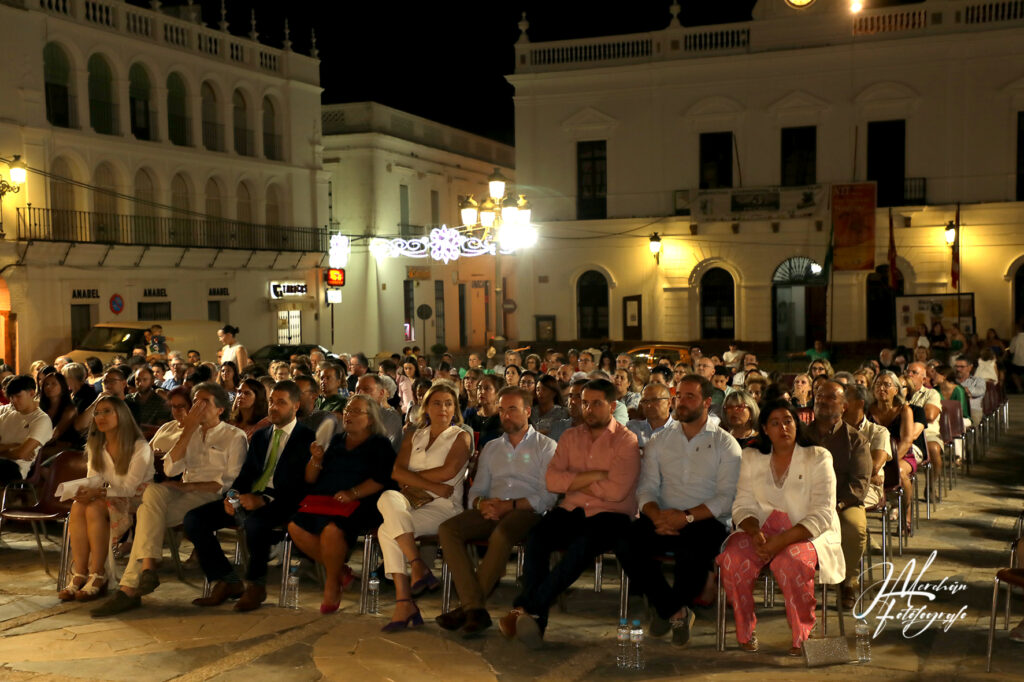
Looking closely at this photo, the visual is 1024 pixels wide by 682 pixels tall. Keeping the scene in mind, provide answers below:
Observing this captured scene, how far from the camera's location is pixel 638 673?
6.01 m

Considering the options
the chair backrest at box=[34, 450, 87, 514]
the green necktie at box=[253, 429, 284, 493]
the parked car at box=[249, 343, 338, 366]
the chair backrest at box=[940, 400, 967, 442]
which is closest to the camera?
the green necktie at box=[253, 429, 284, 493]

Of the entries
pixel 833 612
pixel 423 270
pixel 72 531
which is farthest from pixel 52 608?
pixel 423 270

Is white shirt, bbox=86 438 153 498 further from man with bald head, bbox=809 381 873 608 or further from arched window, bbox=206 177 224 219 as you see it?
arched window, bbox=206 177 224 219

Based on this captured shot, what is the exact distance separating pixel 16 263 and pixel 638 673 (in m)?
23.7

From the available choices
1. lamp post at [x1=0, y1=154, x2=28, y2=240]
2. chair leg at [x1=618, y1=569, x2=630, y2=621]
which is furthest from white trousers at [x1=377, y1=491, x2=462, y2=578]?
lamp post at [x1=0, y1=154, x2=28, y2=240]

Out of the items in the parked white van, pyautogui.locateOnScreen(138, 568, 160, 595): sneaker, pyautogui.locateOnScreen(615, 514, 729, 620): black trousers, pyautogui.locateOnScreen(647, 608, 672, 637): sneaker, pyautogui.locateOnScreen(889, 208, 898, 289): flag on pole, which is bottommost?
pyautogui.locateOnScreen(647, 608, 672, 637): sneaker

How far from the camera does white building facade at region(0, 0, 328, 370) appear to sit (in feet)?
85.7

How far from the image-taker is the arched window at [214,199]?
3244cm

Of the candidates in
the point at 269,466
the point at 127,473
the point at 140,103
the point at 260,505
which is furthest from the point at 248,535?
the point at 140,103

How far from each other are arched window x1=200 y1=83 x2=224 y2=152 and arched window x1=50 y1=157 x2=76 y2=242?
5.30 meters

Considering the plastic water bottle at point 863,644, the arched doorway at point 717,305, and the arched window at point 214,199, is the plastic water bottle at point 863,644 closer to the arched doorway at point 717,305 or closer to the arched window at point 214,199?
the arched doorway at point 717,305

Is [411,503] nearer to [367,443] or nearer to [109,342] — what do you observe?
[367,443]

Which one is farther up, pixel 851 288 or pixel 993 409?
pixel 851 288

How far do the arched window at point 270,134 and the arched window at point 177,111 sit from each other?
3.19 meters
